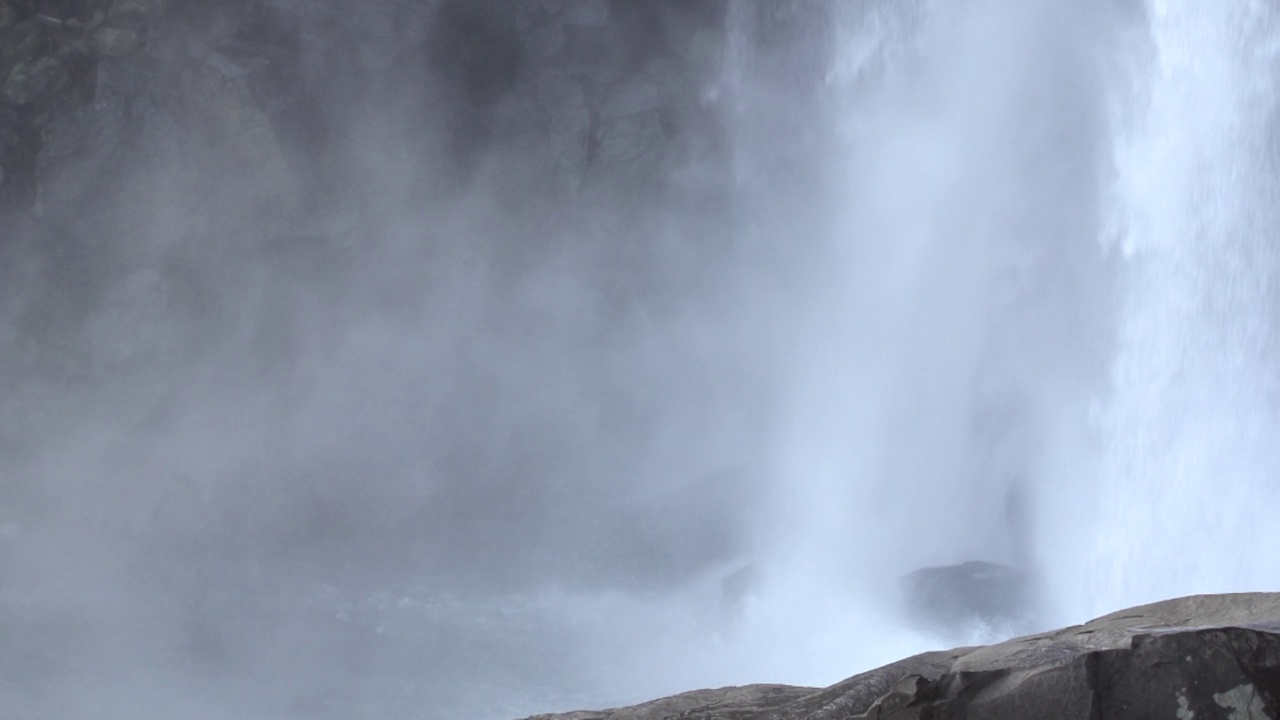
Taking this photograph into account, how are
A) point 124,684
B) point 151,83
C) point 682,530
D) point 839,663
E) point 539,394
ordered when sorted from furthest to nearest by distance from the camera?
point 539,394, point 682,530, point 151,83, point 839,663, point 124,684

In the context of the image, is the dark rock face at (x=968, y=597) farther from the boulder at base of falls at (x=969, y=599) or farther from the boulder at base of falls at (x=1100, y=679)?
the boulder at base of falls at (x=1100, y=679)

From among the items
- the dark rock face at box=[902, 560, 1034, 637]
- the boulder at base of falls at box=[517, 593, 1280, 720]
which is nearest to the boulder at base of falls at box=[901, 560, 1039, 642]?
the dark rock face at box=[902, 560, 1034, 637]

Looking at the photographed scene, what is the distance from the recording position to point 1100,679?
5.03 metres

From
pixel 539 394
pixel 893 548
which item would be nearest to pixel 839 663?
pixel 893 548

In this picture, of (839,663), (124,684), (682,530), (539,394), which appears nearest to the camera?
(124,684)

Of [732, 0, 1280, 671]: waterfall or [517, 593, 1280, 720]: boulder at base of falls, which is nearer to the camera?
[517, 593, 1280, 720]: boulder at base of falls

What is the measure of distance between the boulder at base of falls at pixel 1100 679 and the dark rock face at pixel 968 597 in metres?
13.1

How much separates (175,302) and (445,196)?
590 centimetres

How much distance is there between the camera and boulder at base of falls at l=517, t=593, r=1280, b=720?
475cm

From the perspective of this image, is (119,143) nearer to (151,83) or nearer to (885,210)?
(151,83)

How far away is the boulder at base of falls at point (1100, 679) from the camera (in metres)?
4.75

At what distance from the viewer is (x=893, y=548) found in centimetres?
2267

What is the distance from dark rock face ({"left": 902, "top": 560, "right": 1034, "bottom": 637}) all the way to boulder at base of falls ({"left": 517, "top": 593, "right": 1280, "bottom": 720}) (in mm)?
13128

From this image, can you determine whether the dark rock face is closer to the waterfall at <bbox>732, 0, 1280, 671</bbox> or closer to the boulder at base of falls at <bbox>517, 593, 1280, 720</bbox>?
the waterfall at <bbox>732, 0, 1280, 671</bbox>
